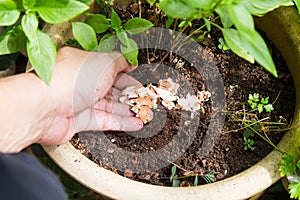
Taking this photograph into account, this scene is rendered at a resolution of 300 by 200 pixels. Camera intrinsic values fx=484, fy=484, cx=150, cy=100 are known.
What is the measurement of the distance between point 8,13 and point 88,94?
0.91 feet

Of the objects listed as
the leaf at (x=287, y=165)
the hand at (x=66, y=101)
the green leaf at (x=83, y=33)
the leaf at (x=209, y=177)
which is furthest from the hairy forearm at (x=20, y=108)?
the leaf at (x=287, y=165)

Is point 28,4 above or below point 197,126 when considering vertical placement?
above

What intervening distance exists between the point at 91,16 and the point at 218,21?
330 mm

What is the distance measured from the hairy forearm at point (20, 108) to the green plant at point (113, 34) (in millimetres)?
126

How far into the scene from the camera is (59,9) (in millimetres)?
807

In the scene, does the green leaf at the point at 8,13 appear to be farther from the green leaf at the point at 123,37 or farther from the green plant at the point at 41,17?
the green leaf at the point at 123,37

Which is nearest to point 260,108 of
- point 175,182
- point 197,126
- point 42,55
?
point 197,126

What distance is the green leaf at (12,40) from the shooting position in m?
0.90

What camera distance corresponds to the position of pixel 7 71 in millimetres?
1501

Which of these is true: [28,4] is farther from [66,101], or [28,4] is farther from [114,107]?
[114,107]

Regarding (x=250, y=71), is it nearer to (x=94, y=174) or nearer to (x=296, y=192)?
(x=296, y=192)

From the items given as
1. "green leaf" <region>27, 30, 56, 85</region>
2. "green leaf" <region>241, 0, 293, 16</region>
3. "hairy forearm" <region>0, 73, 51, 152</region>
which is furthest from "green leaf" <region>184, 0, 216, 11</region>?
"hairy forearm" <region>0, 73, 51, 152</region>

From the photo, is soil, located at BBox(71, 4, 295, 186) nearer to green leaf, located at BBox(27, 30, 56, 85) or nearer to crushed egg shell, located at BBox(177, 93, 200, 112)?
crushed egg shell, located at BBox(177, 93, 200, 112)

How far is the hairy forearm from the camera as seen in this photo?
92 cm
